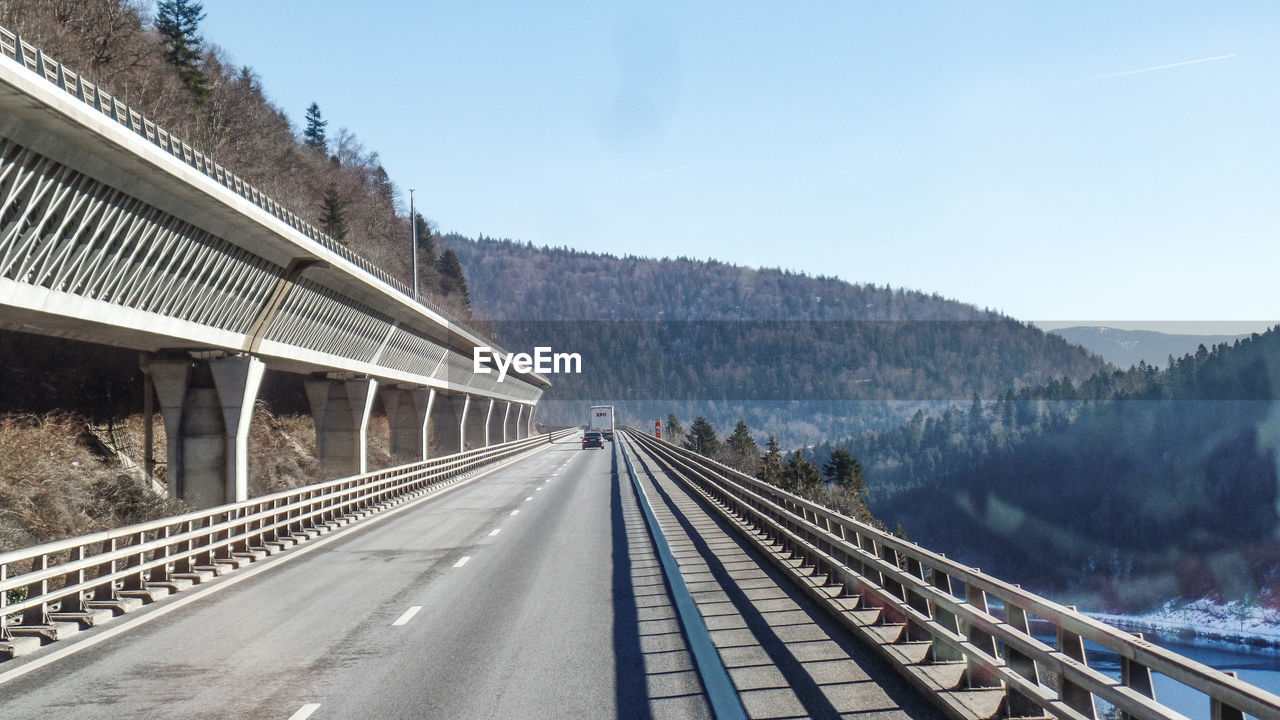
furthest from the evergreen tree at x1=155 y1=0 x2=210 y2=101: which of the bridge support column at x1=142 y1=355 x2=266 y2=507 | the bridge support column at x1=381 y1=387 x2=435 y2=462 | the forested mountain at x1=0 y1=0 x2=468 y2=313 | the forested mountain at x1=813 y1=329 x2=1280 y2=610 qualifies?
the forested mountain at x1=813 y1=329 x2=1280 y2=610

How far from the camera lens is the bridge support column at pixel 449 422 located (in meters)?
74.8

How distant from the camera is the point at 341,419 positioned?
44844mm

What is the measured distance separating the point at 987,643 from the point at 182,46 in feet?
229

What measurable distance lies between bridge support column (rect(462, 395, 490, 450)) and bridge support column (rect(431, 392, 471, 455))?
11.9 metres

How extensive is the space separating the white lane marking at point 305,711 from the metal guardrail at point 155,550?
4.09 metres

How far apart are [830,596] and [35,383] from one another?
1087 inches

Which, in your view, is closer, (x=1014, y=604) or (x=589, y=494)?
(x=1014, y=604)

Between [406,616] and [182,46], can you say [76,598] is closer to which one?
[406,616]

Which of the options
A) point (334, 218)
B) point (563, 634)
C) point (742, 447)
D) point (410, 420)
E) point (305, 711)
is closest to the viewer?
point (305, 711)

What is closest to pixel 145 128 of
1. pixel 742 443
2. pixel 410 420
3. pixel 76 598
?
pixel 76 598

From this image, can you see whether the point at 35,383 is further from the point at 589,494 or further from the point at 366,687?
the point at 366,687

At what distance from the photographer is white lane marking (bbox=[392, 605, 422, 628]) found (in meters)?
12.1

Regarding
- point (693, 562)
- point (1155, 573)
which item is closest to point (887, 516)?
point (1155, 573)

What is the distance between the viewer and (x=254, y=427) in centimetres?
4822
